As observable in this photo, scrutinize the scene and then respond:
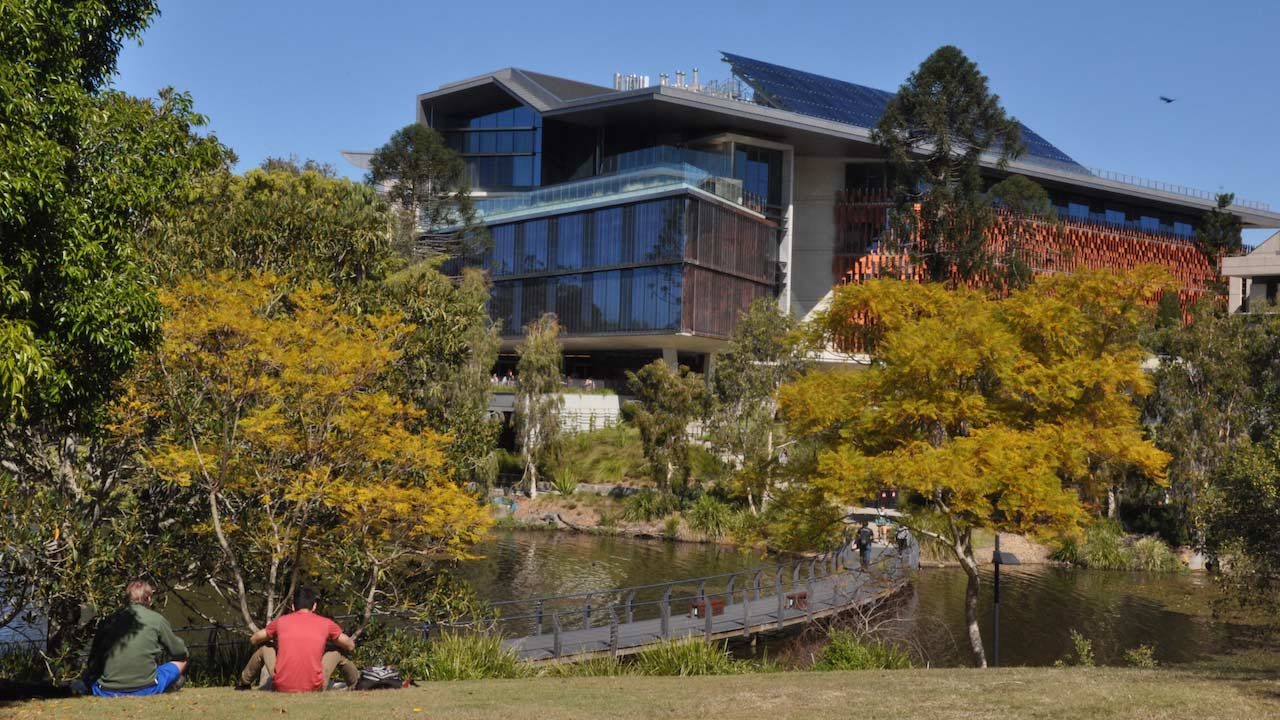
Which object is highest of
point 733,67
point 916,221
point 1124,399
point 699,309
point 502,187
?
point 733,67

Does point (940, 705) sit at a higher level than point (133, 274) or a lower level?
lower

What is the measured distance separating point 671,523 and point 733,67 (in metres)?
33.9

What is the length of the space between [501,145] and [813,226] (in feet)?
72.1

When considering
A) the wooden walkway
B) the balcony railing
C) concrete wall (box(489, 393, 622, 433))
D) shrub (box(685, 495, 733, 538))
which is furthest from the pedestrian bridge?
the balcony railing

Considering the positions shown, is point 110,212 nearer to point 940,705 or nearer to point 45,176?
point 45,176

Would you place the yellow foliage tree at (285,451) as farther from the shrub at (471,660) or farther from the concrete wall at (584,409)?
the concrete wall at (584,409)

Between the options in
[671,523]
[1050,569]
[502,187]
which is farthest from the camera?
[502,187]

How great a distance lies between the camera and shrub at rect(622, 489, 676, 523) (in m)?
45.9

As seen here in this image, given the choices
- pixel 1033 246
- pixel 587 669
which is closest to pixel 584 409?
pixel 1033 246

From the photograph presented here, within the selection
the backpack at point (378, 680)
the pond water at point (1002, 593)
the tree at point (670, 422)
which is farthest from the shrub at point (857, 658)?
the tree at point (670, 422)

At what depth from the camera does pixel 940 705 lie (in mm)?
10734

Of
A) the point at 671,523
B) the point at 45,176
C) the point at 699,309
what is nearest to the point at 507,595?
the point at 671,523

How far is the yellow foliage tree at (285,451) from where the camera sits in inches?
595

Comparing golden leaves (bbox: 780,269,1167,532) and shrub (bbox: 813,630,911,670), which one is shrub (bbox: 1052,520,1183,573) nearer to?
golden leaves (bbox: 780,269,1167,532)
